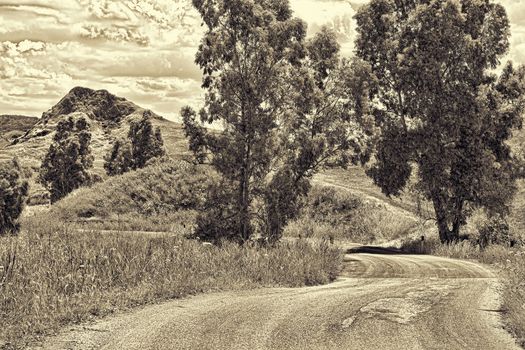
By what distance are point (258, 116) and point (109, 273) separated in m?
16.1

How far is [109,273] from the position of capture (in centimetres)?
1127

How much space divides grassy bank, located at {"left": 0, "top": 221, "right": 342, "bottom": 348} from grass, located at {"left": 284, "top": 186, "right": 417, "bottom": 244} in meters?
20.7

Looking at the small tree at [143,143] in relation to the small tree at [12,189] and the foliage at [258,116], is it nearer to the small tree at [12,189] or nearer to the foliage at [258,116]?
the small tree at [12,189]

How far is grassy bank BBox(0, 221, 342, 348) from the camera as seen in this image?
859 centimetres

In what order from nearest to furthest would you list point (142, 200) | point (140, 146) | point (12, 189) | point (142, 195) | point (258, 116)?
point (258, 116) < point (12, 189) < point (142, 200) < point (142, 195) < point (140, 146)

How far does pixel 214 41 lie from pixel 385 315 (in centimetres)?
2043

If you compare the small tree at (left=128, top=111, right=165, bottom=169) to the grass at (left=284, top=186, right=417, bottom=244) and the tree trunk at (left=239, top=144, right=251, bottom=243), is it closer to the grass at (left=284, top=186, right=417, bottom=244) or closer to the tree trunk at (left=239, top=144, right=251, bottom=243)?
the grass at (left=284, top=186, right=417, bottom=244)

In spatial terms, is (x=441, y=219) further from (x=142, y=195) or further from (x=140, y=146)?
(x=140, y=146)

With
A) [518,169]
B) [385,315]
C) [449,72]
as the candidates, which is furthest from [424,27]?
[385,315]

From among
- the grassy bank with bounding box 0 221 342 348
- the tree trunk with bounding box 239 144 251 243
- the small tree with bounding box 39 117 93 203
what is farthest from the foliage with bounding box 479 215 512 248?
the small tree with bounding box 39 117 93 203

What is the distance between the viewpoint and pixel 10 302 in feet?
28.7

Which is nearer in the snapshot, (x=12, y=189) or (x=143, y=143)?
(x=12, y=189)

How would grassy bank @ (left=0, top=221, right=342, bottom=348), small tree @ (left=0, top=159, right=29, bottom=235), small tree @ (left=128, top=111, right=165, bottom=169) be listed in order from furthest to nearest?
small tree @ (left=128, top=111, right=165, bottom=169) < small tree @ (left=0, top=159, right=29, bottom=235) < grassy bank @ (left=0, top=221, right=342, bottom=348)

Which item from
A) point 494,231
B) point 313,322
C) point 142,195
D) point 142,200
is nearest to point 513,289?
point 313,322
